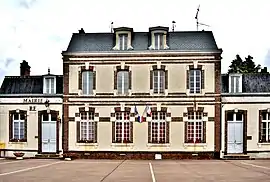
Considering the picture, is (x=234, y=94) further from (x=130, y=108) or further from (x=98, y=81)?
(x=98, y=81)

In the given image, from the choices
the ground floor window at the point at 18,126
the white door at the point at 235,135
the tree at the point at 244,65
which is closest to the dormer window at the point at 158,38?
the white door at the point at 235,135

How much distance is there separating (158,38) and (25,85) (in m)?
10.4

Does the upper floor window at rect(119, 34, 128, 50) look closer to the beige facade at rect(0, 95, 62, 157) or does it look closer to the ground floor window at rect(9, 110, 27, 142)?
the beige facade at rect(0, 95, 62, 157)

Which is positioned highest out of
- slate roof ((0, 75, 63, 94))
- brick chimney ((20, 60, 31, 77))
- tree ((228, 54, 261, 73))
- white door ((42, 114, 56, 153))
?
tree ((228, 54, 261, 73))

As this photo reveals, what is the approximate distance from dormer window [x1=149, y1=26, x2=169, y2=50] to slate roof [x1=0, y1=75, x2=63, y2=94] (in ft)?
23.9

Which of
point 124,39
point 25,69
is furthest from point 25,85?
point 124,39

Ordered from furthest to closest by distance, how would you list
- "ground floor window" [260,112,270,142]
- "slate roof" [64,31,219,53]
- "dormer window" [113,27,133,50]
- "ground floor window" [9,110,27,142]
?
"ground floor window" [9,110,27,142] → "dormer window" [113,27,133,50] → "slate roof" [64,31,219,53] → "ground floor window" [260,112,270,142]

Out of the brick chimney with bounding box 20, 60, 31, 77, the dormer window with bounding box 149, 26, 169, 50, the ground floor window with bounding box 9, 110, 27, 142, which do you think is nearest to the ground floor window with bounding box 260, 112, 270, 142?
the dormer window with bounding box 149, 26, 169, 50

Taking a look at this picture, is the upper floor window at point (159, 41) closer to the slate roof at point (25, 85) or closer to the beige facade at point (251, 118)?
the beige facade at point (251, 118)

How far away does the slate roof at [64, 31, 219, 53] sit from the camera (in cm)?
3350

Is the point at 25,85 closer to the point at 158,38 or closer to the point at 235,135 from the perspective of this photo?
the point at 158,38

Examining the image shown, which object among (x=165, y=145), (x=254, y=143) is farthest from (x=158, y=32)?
(x=254, y=143)

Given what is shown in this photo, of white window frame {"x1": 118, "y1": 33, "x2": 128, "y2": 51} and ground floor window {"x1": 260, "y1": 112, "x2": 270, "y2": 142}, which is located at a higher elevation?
white window frame {"x1": 118, "y1": 33, "x2": 128, "y2": 51}

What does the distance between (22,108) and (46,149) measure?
3.35 metres
